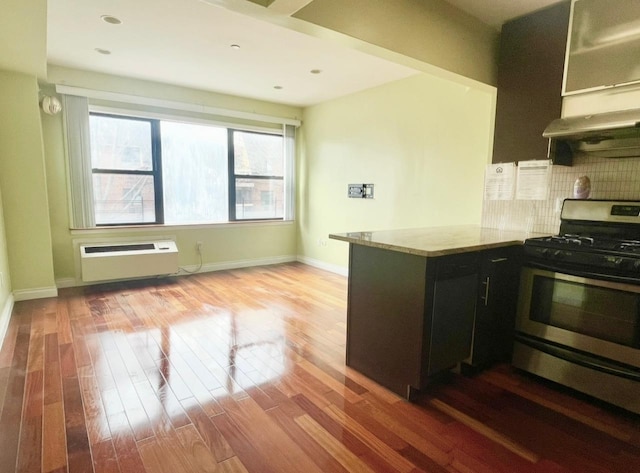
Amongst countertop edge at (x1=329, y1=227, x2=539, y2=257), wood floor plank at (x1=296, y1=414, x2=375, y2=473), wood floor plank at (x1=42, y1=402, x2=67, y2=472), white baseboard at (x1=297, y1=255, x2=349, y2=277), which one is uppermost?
countertop edge at (x1=329, y1=227, x2=539, y2=257)

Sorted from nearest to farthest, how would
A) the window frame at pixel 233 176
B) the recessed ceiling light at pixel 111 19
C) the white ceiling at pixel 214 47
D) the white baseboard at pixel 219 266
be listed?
the white ceiling at pixel 214 47 < the recessed ceiling light at pixel 111 19 < the white baseboard at pixel 219 266 < the window frame at pixel 233 176

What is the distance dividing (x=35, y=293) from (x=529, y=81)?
5.10 meters

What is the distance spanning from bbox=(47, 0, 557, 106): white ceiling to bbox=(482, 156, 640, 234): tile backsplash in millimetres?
1228

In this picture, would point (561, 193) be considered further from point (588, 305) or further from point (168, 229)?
point (168, 229)

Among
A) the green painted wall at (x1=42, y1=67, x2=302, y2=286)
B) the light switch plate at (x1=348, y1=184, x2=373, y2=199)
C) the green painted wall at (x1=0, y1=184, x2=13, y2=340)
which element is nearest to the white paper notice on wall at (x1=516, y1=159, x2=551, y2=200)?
the light switch plate at (x1=348, y1=184, x2=373, y2=199)

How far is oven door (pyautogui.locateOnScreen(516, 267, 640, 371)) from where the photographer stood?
187cm

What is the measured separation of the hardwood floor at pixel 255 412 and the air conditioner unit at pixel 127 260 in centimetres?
105

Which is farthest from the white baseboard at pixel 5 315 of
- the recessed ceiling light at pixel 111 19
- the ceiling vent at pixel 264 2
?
the ceiling vent at pixel 264 2

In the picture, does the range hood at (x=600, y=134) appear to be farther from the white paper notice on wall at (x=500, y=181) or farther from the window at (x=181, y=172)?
the window at (x=181, y=172)

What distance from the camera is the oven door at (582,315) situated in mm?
1869

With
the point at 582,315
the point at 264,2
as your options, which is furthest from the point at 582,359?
the point at 264,2

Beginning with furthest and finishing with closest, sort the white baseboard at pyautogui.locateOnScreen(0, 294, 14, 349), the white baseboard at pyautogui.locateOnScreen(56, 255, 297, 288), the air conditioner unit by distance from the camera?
the white baseboard at pyautogui.locateOnScreen(56, 255, 297, 288) < the air conditioner unit < the white baseboard at pyautogui.locateOnScreen(0, 294, 14, 349)

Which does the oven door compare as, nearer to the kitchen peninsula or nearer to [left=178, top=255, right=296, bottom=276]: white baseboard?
the kitchen peninsula

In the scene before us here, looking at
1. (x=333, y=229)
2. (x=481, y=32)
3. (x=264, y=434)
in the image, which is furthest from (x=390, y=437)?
(x=333, y=229)
